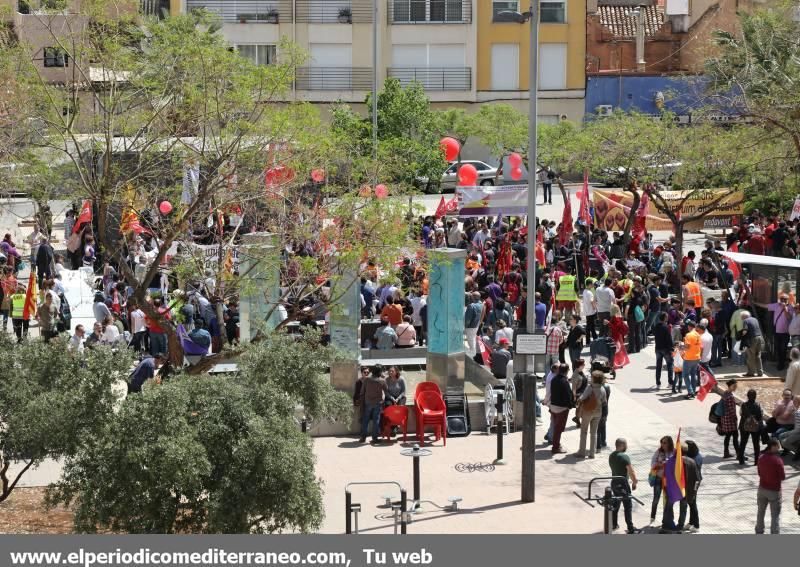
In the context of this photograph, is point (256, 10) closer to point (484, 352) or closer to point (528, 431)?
point (484, 352)

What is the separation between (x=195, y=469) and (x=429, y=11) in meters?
47.3

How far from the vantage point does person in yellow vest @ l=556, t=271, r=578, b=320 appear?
2948cm

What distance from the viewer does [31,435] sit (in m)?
16.2

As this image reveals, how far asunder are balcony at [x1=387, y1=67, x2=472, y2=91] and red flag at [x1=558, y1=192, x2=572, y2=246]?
2474 centimetres

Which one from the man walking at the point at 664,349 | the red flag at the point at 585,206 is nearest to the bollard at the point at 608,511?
the man walking at the point at 664,349

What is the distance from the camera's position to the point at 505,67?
60.7 meters

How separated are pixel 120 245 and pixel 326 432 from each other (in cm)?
471

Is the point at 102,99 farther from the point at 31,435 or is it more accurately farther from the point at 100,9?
the point at 31,435

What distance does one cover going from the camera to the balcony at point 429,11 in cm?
5928

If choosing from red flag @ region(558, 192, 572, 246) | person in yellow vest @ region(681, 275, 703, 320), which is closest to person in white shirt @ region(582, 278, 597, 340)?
person in yellow vest @ region(681, 275, 703, 320)

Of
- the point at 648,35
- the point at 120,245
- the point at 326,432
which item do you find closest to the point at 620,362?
the point at 326,432

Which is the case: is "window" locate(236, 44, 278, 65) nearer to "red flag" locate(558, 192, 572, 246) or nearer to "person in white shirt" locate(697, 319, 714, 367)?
"red flag" locate(558, 192, 572, 246)

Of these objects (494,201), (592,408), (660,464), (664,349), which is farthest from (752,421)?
(494,201)

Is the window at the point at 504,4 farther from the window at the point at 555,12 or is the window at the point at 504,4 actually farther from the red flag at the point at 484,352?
the red flag at the point at 484,352
